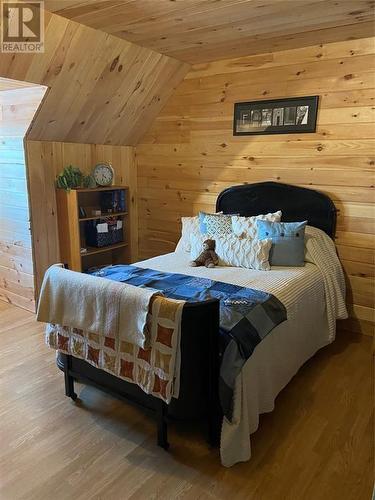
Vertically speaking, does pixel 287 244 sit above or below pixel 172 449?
above

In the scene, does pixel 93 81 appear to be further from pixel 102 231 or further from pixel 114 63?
pixel 102 231

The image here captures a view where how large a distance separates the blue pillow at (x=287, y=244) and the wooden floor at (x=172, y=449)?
764mm

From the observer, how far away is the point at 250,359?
1860mm

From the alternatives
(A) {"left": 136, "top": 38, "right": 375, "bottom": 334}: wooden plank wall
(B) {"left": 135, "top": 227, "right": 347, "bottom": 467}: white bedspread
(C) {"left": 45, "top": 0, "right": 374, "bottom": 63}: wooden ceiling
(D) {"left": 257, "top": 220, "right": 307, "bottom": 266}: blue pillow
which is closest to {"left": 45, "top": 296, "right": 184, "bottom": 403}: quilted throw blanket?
(B) {"left": 135, "top": 227, "right": 347, "bottom": 467}: white bedspread

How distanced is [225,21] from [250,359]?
208 cm

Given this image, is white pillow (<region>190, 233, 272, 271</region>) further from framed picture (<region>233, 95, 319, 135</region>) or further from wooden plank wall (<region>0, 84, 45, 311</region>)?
A: wooden plank wall (<region>0, 84, 45, 311</region>)

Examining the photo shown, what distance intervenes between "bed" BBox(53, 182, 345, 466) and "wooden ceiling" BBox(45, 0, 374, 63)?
1.12 metres

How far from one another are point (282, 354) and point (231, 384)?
0.52m

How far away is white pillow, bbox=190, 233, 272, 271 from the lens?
271 centimetres

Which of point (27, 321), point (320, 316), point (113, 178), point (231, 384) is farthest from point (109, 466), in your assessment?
point (113, 178)

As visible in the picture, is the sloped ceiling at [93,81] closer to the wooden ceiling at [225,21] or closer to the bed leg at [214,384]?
the wooden ceiling at [225,21]

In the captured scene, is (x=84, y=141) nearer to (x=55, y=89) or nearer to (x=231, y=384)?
(x=55, y=89)

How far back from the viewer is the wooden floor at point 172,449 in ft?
5.59

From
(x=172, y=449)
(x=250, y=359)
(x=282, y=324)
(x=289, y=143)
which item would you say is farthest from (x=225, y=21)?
(x=172, y=449)
